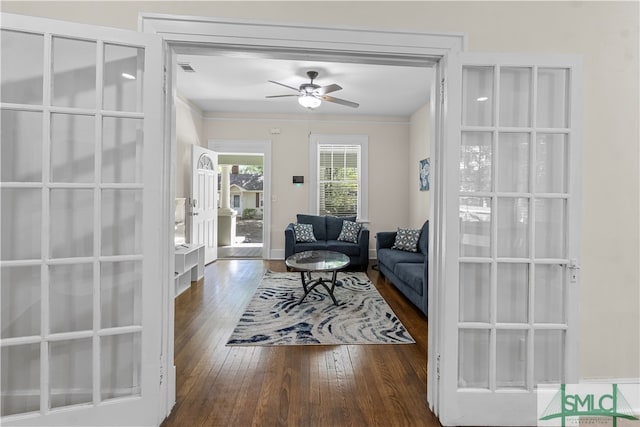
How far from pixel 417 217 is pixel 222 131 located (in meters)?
4.05

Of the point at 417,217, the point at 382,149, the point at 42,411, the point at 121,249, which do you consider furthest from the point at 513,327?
the point at 382,149

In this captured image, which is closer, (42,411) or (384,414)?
(42,411)

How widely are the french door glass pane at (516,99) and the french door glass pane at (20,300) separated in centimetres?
254

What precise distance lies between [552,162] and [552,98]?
0.36m

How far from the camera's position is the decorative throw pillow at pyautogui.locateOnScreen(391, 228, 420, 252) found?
477 cm

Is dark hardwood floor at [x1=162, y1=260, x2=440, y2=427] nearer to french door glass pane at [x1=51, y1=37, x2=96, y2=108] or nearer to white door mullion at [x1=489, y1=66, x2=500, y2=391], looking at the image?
white door mullion at [x1=489, y1=66, x2=500, y2=391]

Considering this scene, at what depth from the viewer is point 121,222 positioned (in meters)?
1.66

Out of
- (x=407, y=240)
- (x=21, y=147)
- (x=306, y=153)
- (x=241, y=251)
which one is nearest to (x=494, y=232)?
(x=21, y=147)

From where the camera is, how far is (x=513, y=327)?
1765mm

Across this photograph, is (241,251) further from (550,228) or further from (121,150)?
(550,228)

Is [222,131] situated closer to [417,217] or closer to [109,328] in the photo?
[417,217]

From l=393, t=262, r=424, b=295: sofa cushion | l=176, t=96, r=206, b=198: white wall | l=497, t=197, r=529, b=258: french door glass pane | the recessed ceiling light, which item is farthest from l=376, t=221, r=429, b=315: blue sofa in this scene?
the recessed ceiling light

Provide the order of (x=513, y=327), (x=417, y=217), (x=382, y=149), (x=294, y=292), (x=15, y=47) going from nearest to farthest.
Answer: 1. (x=15, y=47)
2. (x=513, y=327)
3. (x=294, y=292)
4. (x=417, y=217)
5. (x=382, y=149)

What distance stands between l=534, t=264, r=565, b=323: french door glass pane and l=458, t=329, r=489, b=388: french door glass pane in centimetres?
33
